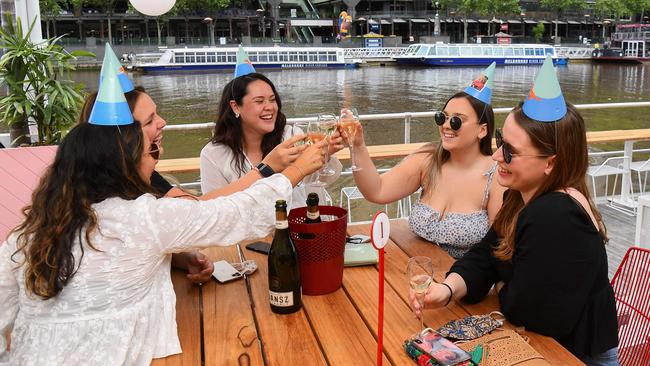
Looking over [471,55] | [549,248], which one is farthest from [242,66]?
[471,55]

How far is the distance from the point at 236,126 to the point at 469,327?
1.54 meters

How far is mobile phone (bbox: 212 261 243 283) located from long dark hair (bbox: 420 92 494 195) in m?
0.83

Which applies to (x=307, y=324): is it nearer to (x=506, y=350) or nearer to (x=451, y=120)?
(x=506, y=350)

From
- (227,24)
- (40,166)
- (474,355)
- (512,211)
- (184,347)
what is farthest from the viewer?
(227,24)

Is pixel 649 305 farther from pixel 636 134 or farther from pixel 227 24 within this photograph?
pixel 227 24

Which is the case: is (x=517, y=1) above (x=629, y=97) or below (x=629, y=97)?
above

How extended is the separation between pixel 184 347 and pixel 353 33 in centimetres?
4161

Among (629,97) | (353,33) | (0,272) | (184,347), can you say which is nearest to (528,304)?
(184,347)

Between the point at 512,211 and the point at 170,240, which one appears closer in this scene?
the point at 170,240

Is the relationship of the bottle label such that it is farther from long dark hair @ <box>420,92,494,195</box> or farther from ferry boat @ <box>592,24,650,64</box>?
ferry boat @ <box>592,24,650,64</box>

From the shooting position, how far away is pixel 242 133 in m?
2.46

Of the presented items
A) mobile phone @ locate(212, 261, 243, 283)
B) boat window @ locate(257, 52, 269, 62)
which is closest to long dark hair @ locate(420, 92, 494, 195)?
mobile phone @ locate(212, 261, 243, 283)

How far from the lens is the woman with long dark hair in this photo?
2.37 m

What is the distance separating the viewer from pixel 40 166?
245 centimetres
